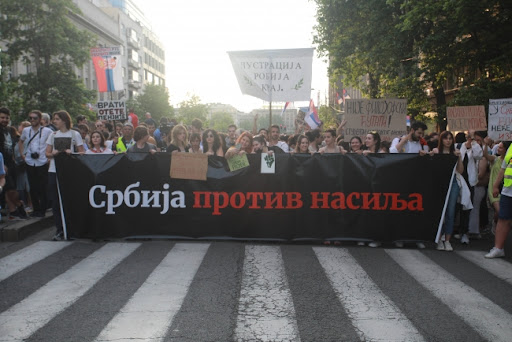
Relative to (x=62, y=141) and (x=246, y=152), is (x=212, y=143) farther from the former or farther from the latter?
(x=62, y=141)

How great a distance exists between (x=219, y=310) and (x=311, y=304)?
0.91m

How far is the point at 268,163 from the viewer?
330 inches

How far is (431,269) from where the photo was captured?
6.84m

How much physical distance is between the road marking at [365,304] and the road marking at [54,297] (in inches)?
106

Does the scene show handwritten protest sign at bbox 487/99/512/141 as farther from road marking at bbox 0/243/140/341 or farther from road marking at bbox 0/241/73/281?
road marking at bbox 0/241/73/281

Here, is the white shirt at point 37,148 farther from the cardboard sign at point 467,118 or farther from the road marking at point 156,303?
the cardboard sign at point 467,118

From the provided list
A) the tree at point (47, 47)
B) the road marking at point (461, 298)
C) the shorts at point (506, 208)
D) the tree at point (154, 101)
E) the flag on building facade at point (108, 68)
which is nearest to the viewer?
the road marking at point (461, 298)

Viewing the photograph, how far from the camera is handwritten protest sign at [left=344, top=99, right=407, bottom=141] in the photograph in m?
12.3

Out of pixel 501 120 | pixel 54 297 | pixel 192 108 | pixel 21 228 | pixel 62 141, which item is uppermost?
pixel 192 108

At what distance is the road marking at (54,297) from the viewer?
4.49 m

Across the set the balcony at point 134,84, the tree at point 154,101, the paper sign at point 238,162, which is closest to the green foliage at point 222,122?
the balcony at point 134,84

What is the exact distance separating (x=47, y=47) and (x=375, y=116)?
25.6m

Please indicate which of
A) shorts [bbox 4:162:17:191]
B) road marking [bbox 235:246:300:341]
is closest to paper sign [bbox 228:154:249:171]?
road marking [bbox 235:246:300:341]

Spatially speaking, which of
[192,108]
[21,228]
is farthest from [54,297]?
[192,108]
